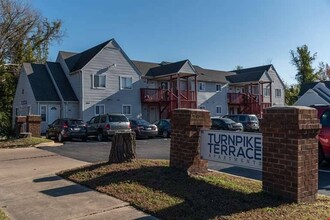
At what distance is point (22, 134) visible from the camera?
66.2ft

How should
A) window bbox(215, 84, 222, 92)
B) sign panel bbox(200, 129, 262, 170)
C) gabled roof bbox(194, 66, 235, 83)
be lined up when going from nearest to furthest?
1. sign panel bbox(200, 129, 262, 170)
2. gabled roof bbox(194, 66, 235, 83)
3. window bbox(215, 84, 222, 92)

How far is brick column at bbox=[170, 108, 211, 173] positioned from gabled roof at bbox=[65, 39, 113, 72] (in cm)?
2460

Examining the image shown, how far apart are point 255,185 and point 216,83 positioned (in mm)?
36758

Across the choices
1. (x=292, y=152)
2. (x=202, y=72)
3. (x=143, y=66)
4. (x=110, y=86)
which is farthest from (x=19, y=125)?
(x=202, y=72)

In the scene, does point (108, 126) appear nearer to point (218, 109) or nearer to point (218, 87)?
point (218, 109)

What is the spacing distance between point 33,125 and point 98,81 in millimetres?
10635

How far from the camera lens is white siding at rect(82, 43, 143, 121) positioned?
3111 cm

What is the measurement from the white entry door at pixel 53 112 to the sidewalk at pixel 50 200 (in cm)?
2086

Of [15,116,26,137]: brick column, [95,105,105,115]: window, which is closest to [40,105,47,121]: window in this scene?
[95,105,105,115]: window

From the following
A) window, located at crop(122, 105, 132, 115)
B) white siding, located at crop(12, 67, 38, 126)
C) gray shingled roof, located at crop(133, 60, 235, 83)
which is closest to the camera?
white siding, located at crop(12, 67, 38, 126)

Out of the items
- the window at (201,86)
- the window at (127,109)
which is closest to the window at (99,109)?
the window at (127,109)

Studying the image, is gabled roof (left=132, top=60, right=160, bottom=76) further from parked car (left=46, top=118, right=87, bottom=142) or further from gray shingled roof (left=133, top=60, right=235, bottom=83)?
parked car (left=46, top=118, right=87, bottom=142)

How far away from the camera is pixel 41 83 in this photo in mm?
32031

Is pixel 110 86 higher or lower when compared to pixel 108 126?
higher
